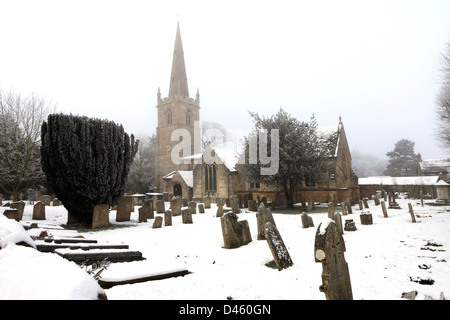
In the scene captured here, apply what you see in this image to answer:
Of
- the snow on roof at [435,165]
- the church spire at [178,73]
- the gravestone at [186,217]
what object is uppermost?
the church spire at [178,73]

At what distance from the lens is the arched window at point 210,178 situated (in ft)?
92.8

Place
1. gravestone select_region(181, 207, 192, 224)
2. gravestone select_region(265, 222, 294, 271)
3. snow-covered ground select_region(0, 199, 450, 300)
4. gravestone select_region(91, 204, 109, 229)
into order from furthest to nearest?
gravestone select_region(181, 207, 192, 224) → gravestone select_region(91, 204, 109, 229) → gravestone select_region(265, 222, 294, 271) → snow-covered ground select_region(0, 199, 450, 300)

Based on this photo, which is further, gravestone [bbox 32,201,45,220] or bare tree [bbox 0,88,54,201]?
bare tree [bbox 0,88,54,201]

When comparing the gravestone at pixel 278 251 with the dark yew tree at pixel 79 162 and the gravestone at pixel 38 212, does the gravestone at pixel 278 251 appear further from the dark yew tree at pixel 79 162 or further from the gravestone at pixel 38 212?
the gravestone at pixel 38 212

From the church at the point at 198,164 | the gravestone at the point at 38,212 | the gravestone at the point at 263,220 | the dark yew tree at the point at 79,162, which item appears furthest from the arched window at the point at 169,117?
the gravestone at the point at 263,220

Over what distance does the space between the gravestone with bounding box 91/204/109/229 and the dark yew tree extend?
1.23 ft

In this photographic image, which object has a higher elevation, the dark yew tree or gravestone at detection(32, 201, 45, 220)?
the dark yew tree

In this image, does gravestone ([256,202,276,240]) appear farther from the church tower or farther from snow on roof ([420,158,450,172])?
snow on roof ([420,158,450,172])

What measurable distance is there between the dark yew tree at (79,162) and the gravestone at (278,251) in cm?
873

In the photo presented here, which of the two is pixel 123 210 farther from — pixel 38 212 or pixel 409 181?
pixel 409 181

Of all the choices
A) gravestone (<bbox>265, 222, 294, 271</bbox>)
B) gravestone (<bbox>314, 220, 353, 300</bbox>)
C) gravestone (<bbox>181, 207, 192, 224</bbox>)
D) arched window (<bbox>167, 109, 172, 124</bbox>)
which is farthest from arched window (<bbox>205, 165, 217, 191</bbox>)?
gravestone (<bbox>314, 220, 353, 300</bbox>)

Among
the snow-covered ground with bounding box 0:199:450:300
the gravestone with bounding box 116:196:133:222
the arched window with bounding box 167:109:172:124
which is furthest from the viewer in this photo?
the arched window with bounding box 167:109:172:124

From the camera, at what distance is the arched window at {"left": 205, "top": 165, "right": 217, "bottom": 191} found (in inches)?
1113
